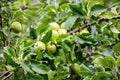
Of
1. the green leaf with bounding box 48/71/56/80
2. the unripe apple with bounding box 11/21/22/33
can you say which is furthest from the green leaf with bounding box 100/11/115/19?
the unripe apple with bounding box 11/21/22/33

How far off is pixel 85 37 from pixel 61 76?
7.1 inches

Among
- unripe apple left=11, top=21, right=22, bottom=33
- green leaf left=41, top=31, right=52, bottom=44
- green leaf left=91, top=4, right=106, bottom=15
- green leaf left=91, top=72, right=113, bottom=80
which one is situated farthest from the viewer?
unripe apple left=11, top=21, right=22, bottom=33

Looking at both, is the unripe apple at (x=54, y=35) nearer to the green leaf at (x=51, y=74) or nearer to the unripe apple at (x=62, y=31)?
the unripe apple at (x=62, y=31)

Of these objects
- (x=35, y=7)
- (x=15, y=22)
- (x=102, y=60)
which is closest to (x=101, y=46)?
(x=102, y=60)

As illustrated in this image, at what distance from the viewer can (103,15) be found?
4.60 ft

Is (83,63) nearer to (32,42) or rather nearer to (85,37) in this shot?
(85,37)

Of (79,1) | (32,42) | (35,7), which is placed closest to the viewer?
(32,42)

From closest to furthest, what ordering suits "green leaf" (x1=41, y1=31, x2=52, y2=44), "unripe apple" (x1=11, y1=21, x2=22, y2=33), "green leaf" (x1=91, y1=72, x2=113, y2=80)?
"green leaf" (x1=91, y1=72, x2=113, y2=80)
"green leaf" (x1=41, y1=31, x2=52, y2=44)
"unripe apple" (x1=11, y1=21, x2=22, y2=33)

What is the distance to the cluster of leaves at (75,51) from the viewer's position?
1.21 metres

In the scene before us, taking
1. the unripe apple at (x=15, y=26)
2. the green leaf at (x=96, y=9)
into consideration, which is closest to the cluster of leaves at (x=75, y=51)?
the green leaf at (x=96, y=9)

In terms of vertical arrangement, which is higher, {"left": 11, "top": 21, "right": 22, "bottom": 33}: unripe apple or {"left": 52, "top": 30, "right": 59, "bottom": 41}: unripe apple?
{"left": 11, "top": 21, "right": 22, "bottom": 33}: unripe apple

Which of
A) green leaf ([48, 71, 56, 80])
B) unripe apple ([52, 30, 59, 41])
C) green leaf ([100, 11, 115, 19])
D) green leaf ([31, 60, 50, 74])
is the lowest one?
green leaf ([48, 71, 56, 80])

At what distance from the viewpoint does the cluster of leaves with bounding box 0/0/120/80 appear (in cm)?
121

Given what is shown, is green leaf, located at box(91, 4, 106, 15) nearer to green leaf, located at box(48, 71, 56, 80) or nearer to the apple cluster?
the apple cluster
